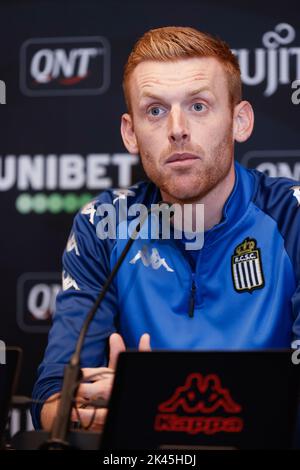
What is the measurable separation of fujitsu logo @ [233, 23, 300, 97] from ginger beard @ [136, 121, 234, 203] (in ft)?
2.57

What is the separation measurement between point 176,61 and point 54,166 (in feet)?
3.11

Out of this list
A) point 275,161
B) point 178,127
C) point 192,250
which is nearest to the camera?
point 178,127

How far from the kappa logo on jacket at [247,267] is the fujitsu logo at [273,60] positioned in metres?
0.93

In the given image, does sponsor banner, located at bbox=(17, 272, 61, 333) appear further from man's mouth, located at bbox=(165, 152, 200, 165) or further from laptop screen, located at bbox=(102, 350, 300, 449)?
laptop screen, located at bbox=(102, 350, 300, 449)

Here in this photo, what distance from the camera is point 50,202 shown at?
266cm

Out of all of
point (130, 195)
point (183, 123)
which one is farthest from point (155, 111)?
point (130, 195)

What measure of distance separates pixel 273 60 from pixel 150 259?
106 centimetres

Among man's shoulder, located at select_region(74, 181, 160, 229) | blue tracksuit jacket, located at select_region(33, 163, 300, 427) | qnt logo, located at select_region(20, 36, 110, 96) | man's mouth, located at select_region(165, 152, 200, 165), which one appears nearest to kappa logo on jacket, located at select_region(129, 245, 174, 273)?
blue tracksuit jacket, located at select_region(33, 163, 300, 427)

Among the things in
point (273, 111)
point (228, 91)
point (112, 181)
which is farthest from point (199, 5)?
point (228, 91)

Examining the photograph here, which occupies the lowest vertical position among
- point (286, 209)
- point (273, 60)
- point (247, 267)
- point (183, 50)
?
point (247, 267)

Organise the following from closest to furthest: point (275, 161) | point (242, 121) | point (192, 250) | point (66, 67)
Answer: point (192, 250) → point (242, 121) → point (275, 161) → point (66, 67)

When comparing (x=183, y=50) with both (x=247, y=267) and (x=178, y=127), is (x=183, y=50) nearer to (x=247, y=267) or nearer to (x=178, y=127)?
(x=178, y=127)

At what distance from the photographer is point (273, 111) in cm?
258

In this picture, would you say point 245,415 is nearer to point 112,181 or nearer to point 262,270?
point 262,270
